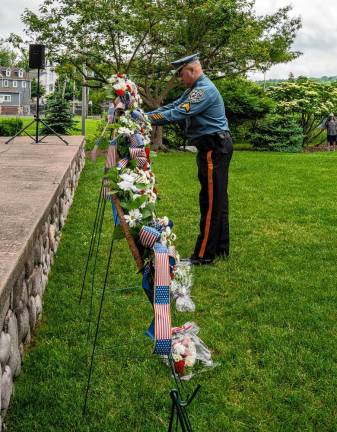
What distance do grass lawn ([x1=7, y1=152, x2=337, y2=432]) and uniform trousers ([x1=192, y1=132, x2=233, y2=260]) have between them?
0.80ft

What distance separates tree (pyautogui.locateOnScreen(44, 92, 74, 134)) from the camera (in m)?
18.2

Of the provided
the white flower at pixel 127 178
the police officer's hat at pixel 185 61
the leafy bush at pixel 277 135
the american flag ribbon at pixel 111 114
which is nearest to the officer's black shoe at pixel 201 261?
the police officer's hat at pixel 185 61

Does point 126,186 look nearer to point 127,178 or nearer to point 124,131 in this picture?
point 127,178

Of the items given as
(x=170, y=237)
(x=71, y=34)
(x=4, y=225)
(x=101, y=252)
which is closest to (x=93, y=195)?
(x=101, y=252)

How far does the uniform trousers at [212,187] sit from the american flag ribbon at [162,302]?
10.4ft

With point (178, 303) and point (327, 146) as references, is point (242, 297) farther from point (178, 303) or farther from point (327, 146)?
point (327, 146)

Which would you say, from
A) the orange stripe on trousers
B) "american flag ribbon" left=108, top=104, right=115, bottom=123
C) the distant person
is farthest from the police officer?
the distant person

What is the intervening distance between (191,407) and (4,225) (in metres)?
1.59

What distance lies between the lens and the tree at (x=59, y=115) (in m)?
18.2

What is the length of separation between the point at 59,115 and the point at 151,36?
12.8ft

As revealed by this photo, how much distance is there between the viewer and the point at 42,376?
322 centimetres

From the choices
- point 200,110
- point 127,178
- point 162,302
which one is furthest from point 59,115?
point 162,302

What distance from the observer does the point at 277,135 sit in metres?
20.3

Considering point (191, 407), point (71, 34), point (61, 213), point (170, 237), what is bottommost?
point (191, 407)
